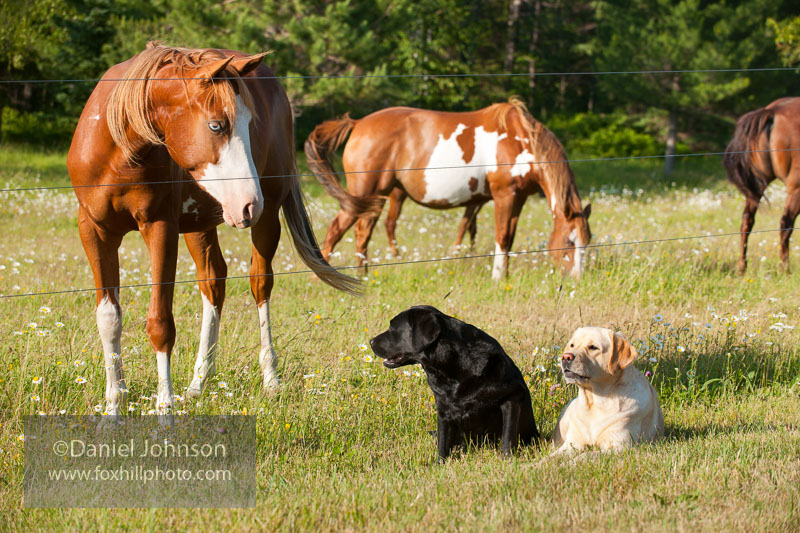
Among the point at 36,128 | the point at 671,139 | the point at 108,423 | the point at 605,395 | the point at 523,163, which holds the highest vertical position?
the point at 671,139

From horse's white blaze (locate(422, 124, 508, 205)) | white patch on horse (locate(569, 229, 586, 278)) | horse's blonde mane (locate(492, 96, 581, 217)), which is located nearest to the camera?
white patch on horse (locate(569, 229, 586, 278))

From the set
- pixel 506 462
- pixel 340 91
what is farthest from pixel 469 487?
pixel 340 91

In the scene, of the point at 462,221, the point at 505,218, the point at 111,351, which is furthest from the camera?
the point at 462,221

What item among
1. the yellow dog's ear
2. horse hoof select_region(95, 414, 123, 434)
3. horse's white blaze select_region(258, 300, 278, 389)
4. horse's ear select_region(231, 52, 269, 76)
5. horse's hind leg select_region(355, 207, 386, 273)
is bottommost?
horse hoof select_region(95, 414, 123, 434)

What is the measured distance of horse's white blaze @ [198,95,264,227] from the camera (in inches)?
153

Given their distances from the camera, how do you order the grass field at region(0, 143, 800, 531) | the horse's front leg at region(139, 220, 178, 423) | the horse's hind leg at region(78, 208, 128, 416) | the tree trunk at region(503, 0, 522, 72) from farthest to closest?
the tree trunk at region(503, 0, 522, 72) < the horse's hind leg at region(78, 208, 128, 416) < the horse's front leg at region(139, 220, 178, 423) < the grass field at region(0, 143, 800, 531)

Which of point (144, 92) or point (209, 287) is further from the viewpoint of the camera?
point (209, 287)

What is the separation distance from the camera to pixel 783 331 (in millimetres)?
6316

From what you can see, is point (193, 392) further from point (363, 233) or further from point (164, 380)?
point (363, 233)

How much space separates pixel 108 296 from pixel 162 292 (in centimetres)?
36

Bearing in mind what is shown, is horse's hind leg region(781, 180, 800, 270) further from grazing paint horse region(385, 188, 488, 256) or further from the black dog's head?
the black dog's head

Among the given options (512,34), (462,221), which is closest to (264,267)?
(462,221)

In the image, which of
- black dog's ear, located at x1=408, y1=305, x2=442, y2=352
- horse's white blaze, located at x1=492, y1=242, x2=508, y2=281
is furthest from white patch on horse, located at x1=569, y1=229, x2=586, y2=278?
black dog's ear, located at x1=408, y1=305, x2=442, y2=352

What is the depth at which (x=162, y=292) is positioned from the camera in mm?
4312
